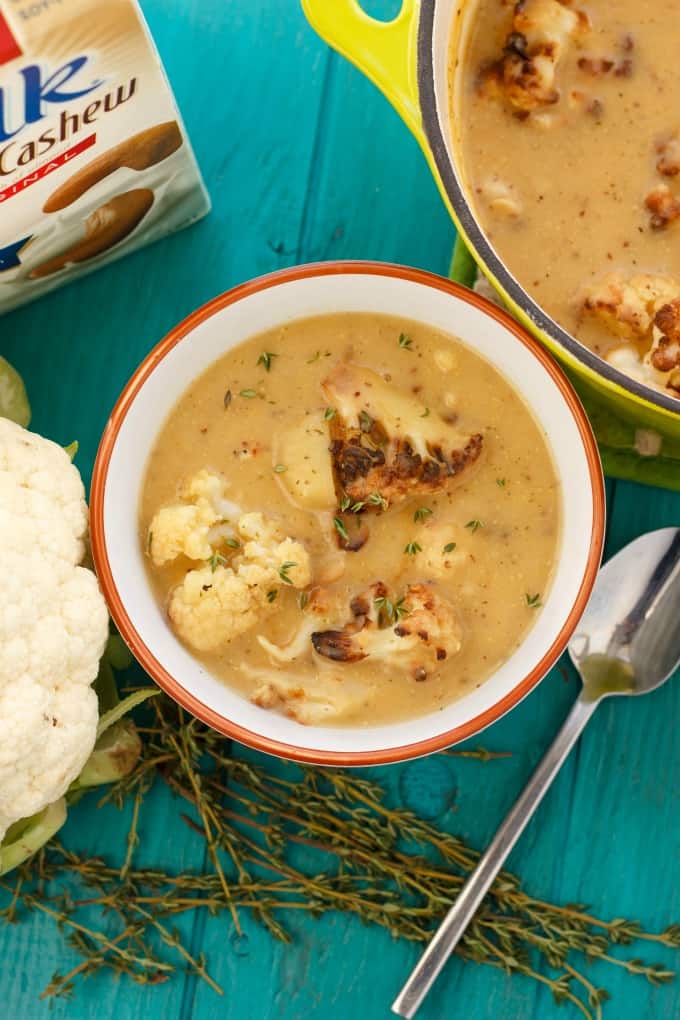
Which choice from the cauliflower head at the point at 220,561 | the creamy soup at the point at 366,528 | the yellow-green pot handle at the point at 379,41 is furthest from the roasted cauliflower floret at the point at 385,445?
the yellow-green pot handle at the point at 379,41

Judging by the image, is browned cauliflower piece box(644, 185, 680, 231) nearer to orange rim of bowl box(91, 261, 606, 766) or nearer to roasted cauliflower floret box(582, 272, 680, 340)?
roasted cauliflower floret box(582, 272, 680, 340)

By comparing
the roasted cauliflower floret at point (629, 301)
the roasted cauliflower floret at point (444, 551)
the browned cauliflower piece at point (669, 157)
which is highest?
the browned cauliflower piece at point (669, 157)

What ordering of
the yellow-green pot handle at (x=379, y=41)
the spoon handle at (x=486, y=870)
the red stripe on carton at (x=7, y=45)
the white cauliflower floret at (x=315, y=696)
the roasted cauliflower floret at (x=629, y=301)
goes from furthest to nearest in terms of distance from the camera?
the spoon handle at (x=486, y=870) < the white cauliflower floret at (x=315, y=696) < the roasted cauliflower floret at (x=629, y=301) < the yellow-green pot handle at (x=379, y=41) < the red stripe on carton at (x=7, y=45)

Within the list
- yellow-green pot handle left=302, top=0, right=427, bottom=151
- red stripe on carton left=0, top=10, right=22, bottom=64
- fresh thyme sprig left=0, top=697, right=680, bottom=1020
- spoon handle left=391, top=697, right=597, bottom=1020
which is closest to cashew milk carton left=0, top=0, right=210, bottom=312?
red stripe on carton left=0, top=10, right=22, bottom=64

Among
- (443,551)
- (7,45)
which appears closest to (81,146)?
(7,45)

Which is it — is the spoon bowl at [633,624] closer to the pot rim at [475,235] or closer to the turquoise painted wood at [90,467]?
the turquoise painted wood at [90,467]

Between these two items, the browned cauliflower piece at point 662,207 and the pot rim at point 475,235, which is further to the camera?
the browned cauliflower piece at point 662,207

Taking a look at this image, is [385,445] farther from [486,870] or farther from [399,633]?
[486,870]

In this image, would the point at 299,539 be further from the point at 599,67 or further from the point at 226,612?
the point at 599,67
